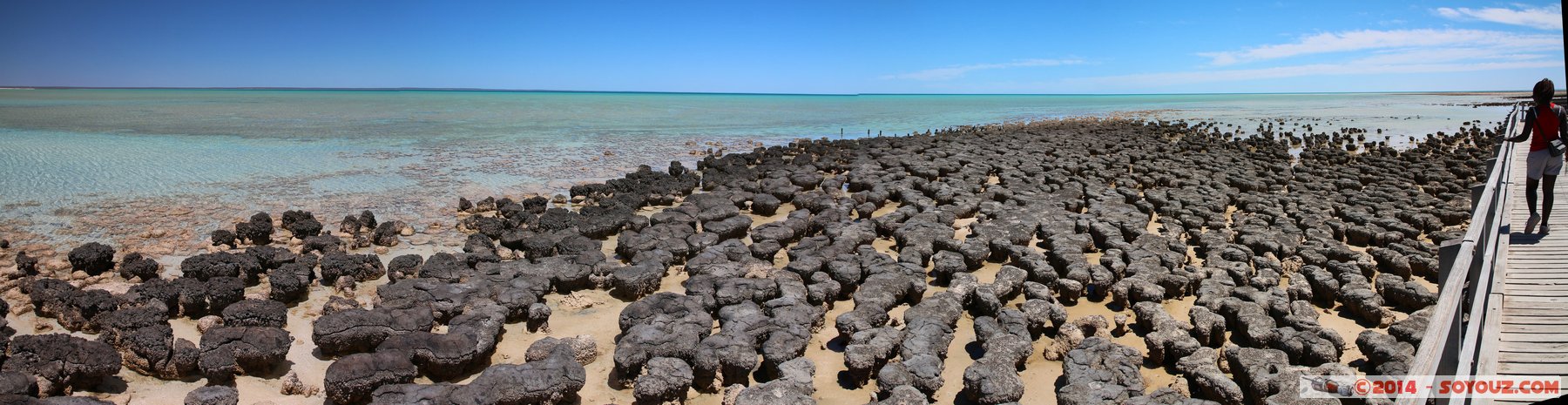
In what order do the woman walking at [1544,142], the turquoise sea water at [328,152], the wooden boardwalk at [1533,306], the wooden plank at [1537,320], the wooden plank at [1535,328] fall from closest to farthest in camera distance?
the wooden boardwalk at [1533,306]
the wooden plank at [1535,328]
the wooden plank at [1537,320]
the woman walking at [1544,142]
the turquoise sea water at [328,152]

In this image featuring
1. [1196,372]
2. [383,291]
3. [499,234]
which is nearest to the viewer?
[1196,372]

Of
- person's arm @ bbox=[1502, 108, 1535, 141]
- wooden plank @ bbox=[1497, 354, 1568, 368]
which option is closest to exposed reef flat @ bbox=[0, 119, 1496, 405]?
wooden plank @ bbox=[1497, 354, 1568, 368]

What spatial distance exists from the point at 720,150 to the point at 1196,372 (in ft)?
62.9

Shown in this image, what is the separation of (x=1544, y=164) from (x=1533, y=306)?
2578 mm

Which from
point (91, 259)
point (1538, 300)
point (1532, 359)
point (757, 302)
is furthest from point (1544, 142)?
point (91, 259)

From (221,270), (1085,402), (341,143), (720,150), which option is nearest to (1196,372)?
(1085,402)

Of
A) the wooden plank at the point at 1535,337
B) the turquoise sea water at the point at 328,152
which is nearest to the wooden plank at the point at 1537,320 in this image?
the wooden plank at the point at 1535,337

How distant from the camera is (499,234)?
10.4m

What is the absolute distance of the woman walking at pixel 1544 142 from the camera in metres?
6.70

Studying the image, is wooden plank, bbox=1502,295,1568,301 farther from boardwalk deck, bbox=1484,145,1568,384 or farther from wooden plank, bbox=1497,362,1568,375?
wooden plank, bbox=1497,362,1568,375

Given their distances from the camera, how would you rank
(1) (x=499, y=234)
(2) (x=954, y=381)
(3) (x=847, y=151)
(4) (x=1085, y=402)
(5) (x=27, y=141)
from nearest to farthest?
(4) (x=1085, y=402), (2) (x=954, y=381), (1) (x=499, y=234), (3) (x=847, y=151), (5) (x=27, y=141)

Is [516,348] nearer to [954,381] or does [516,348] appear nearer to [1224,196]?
[954,381]

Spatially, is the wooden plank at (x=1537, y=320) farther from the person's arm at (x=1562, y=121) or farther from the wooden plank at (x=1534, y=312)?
the person's arm at (x=1562, y=121)

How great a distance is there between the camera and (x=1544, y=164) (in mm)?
7070
